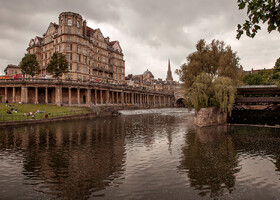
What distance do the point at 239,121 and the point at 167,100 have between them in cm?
10486

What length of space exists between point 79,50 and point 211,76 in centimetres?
5805

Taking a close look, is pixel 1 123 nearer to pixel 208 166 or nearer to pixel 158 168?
pixel 158 168

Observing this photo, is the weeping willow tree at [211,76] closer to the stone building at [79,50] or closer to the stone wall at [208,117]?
the stone wall at [208,117]

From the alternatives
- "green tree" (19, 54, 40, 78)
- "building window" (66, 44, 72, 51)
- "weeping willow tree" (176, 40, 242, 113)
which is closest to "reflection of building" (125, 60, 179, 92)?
"building window" (66, 44, 72, 51)

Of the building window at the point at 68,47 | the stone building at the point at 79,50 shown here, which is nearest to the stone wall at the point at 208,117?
the stone building at the point at 79,50

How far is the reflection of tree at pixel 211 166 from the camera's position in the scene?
9367 millimetres

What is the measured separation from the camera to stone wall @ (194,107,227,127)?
30422 millimetres

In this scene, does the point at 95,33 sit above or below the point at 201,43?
above

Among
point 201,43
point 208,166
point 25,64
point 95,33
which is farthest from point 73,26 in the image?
point 208,166

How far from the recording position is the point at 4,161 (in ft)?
43.6

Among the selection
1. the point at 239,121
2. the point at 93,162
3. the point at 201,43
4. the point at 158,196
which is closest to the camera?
the point at 158,196

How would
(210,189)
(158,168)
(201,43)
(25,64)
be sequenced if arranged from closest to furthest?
(210,189) < (158,168) < (201,43) < (25,64)

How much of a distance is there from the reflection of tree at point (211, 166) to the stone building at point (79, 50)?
205 ft

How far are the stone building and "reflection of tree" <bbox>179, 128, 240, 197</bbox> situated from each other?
6255 cm
